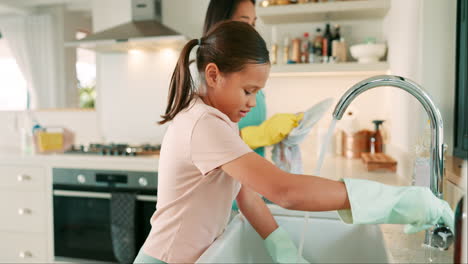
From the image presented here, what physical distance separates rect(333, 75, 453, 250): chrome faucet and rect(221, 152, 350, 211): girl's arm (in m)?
0.14

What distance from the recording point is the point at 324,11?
1.93m

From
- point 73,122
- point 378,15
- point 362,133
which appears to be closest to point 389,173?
point 362,133

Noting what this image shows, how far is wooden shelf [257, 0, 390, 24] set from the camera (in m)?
1.89

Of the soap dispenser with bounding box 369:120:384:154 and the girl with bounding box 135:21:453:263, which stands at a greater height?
the girl with bounding box 135:21:453:263

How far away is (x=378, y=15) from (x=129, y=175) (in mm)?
1550

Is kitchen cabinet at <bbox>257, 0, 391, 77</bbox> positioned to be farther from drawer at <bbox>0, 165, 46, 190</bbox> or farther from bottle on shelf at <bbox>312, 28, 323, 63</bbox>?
drawer at <bbox>0, 165, 46, 190</bbox>

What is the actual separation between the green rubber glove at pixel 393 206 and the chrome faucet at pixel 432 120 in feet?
0.46

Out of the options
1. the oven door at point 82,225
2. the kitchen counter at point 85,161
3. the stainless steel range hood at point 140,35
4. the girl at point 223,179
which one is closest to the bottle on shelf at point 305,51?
→ the stainless steel range hood at point 140,35

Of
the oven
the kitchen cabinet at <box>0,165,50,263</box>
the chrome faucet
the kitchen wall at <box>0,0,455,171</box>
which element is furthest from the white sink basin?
the kitchen cabinet at <box>0,165,50,263</box>

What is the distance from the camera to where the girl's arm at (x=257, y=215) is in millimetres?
875

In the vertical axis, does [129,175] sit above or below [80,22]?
below

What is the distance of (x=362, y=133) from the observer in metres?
2.04

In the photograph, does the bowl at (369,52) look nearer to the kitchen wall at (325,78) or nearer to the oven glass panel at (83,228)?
the kitchen wall at (325,78)

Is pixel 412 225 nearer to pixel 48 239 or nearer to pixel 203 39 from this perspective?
pixel 203 39
